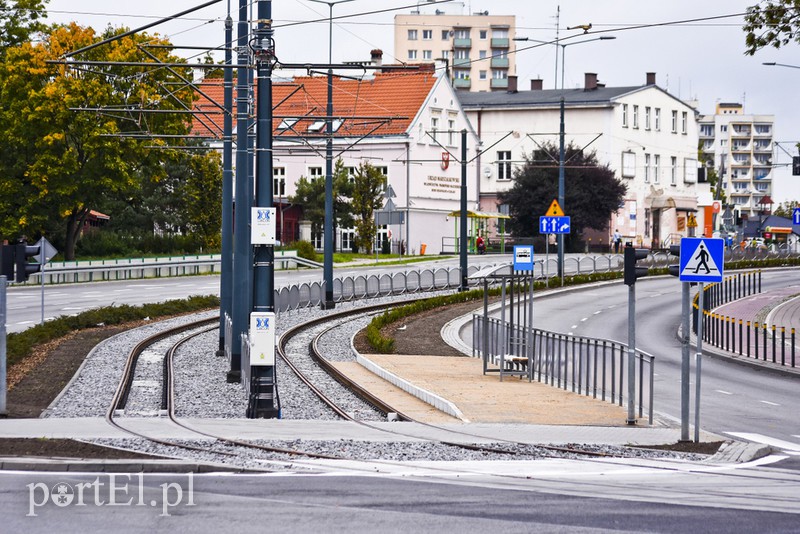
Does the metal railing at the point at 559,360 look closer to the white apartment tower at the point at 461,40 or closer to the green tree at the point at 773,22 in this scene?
the green tree at the point at 773,22

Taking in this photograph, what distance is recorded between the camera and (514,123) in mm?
98250

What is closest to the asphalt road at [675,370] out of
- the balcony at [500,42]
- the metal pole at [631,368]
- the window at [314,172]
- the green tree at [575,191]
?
the metal pole at [631,368]

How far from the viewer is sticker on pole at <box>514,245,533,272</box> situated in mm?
27797

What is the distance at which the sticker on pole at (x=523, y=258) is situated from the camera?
2780cm

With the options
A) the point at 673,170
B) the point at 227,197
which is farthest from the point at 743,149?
the point at 227,197

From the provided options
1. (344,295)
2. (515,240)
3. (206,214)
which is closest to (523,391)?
(344,295)

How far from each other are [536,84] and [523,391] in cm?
8791

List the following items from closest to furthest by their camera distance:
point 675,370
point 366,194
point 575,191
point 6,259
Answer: point 6,259 < point 675,370 < point 366,194 < point 575,191

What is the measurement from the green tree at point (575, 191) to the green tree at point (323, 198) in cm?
1205

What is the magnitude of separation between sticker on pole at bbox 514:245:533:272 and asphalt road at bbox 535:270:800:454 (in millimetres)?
3807

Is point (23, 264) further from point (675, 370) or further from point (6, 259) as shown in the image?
point (675, 370)

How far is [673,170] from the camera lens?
104500 millimetres

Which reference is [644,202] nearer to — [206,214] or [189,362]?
[206,214]

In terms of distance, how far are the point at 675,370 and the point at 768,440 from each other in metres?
12.2
